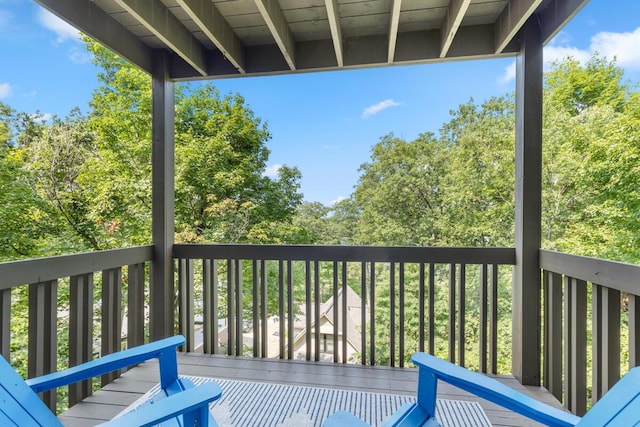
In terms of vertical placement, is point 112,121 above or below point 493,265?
above

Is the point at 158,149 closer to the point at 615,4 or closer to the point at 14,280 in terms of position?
the point at 14,280

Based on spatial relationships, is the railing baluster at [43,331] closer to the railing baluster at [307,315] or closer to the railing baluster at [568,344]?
the railing baluster at [307,315]

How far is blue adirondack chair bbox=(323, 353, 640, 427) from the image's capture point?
0.83 m

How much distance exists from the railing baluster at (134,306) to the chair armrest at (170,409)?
1.76 metres

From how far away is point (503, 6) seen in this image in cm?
211

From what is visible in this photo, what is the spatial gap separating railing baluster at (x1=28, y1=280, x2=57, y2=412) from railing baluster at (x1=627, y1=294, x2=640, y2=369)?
9.71 feet

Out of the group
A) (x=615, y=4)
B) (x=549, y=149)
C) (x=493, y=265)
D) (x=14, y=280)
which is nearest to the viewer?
(x=14, y=280)

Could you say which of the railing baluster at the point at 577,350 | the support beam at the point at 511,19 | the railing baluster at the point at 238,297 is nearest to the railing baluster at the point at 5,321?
the railing baluster at the point at 238,297

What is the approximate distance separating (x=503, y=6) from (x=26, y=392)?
3140 millimetres

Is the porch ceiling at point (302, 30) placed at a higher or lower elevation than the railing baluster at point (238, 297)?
higher

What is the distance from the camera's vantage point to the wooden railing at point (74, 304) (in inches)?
62.6

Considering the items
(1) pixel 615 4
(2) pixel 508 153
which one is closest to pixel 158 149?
Result: (2) pixel 508 153

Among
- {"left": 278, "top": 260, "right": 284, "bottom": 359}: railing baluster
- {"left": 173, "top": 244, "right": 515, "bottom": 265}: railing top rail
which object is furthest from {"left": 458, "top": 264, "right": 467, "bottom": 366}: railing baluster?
{"left": 278, "top": 260, "right": 284, "bottom": 359}: railing baluster

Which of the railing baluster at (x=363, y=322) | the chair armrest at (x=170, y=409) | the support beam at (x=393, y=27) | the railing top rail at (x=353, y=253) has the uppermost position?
the support beam at (x=393, y=27)
